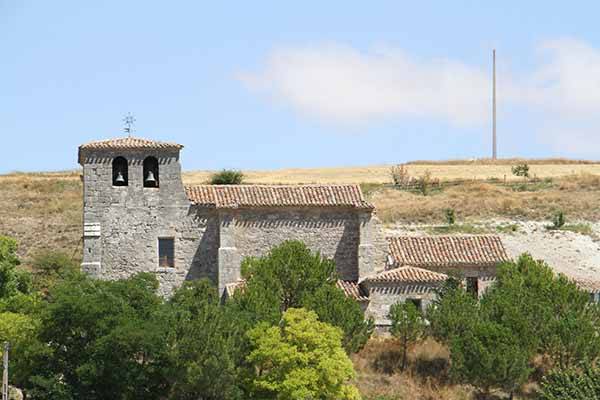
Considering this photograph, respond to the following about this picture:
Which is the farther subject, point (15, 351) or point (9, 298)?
point (9, 298)

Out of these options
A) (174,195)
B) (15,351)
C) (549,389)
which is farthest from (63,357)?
(549,389)

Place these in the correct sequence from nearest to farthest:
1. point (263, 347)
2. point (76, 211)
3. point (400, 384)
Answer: point (263, 347), point (400, 384), point (76, 211)

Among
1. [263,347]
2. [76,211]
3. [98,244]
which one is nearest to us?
[263,347]

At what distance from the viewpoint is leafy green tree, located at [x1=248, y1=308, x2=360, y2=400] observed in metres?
38.5

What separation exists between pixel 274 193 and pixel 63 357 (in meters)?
12.1

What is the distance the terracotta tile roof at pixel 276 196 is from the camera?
157ft

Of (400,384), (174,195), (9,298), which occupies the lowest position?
(400,384)

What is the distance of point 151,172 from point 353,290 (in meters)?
9.08

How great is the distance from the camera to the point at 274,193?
48.7 metres

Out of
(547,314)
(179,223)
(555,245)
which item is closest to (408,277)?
(547,314)

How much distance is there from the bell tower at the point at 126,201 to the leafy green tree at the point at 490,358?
1272cm

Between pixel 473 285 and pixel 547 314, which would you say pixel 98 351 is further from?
pixel 473 285

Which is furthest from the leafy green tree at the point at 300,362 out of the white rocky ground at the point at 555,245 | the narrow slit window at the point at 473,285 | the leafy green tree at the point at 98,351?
the white rocky ground at the point at 555,245

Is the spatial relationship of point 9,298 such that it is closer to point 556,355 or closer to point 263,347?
point 263,347
